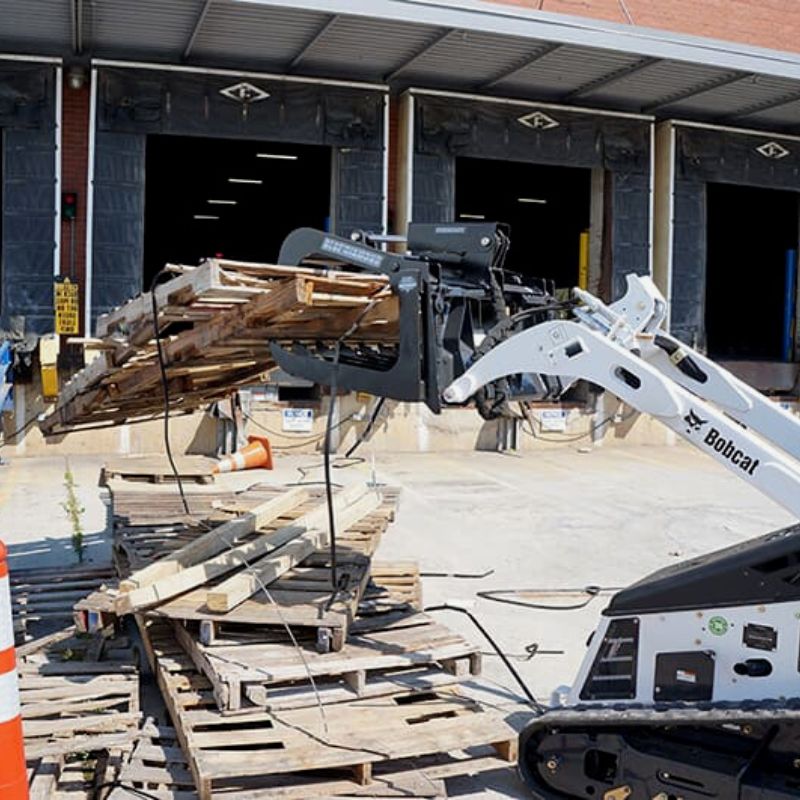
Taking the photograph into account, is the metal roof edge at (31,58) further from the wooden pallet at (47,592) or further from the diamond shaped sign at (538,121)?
the wooden pallet at (47,592)

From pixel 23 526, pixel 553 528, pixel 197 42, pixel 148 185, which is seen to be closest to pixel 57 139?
pixel 197 42

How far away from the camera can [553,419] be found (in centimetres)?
1752

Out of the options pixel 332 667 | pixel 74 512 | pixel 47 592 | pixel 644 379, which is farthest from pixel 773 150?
pixel 332 667

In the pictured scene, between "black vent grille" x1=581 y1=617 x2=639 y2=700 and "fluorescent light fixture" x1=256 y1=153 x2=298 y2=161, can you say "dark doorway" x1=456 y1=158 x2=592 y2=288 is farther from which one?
"black vent grille" x1=581 y1=617 x2=639 y2=700

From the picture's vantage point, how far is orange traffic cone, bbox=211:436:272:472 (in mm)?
13913

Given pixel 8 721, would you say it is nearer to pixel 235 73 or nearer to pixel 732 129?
pixel 235 73

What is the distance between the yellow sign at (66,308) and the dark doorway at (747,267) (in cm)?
1523

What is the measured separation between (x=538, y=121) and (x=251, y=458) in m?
8.13

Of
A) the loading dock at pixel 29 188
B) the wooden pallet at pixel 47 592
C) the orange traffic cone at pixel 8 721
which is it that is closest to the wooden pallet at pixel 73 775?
the orange traffic cone at pixel 8 721

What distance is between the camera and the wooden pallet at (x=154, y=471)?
10.2m

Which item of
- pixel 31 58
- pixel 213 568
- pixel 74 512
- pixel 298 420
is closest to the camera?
pixel 213 568

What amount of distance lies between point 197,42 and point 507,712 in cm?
1258

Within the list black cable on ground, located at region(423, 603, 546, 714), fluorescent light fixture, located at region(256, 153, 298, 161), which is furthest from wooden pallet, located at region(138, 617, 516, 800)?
fluorescent light fixture, located at region(256, 153, 298, 161)

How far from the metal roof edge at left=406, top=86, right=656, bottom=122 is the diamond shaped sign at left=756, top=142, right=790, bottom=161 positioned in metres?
2.49
